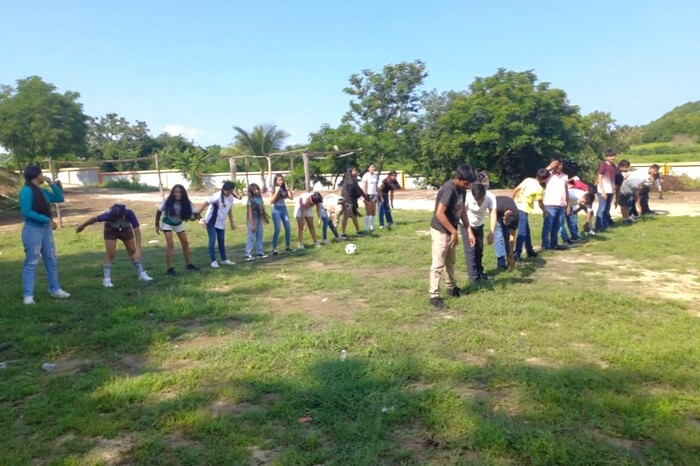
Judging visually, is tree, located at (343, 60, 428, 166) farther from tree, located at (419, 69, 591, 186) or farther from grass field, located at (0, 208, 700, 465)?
grass field, located at (0, 208, 700, 465)

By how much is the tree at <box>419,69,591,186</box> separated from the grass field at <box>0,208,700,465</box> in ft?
61.5

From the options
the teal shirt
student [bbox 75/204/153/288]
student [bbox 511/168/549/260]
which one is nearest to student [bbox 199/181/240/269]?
student [bbox 75/204/153/288]

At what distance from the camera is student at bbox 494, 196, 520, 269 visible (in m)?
7.89

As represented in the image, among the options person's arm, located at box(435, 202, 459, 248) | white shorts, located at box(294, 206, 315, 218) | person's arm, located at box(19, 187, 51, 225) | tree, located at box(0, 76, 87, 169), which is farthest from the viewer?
tree, located at box(0, 76, 87, 169)

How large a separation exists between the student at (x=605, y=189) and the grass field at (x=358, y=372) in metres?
4.07

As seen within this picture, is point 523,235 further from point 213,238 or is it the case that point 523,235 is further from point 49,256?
point 49,256

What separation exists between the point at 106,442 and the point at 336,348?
2142mm

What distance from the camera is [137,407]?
3.97m

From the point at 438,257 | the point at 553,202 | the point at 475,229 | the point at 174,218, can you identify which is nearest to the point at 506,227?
the point at 475,229

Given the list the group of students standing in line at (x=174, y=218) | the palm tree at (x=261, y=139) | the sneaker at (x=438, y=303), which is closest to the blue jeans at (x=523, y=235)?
the sneaker at (x=438, y=303)

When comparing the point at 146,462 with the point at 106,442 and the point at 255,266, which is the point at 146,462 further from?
the point at 255,266

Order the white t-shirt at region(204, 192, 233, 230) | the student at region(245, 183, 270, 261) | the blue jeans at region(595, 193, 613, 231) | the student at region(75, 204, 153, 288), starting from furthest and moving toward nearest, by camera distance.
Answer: the blue jeans at region(595, 193, 613, 231) → the student at region(245, 183, 270, 261) → the white t-shirt at region(204, 192, 233, 230) → the student at region(75, 204, 153, 288)

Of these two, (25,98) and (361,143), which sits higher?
(25,98)

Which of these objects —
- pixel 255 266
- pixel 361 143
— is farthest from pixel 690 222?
pixel 361 143
